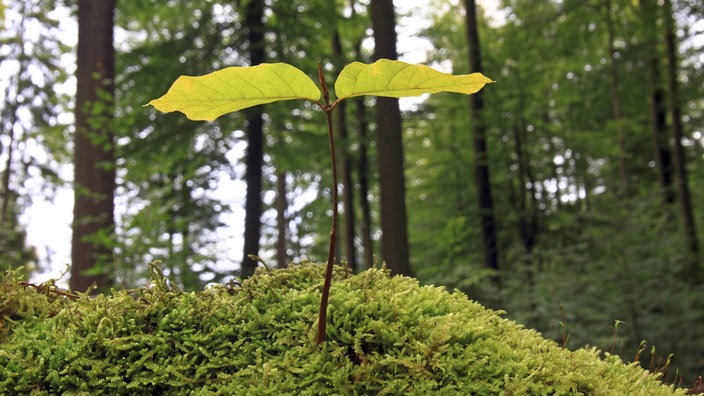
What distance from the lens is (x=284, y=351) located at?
1280 millimetres

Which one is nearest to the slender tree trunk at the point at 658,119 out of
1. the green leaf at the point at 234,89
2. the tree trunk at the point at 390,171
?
the tree trunk at the point at 390,171

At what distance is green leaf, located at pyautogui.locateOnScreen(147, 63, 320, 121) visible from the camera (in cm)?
101

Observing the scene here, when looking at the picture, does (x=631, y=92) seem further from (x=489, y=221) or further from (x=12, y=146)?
(x=12, y=146)

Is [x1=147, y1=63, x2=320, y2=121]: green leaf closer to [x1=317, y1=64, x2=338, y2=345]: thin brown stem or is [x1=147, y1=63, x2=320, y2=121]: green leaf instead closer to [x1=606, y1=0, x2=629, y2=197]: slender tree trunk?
[x1=317, y1=64, x2=338, y2=345]: thin brown stem

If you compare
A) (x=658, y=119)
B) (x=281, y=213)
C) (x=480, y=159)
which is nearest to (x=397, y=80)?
(x=480, y=159)

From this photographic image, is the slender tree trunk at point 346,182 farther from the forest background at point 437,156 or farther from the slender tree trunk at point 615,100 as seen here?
the slender tree trunk at point 615,100

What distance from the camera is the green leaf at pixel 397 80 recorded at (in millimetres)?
1000

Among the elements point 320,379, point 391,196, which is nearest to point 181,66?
point 391,196

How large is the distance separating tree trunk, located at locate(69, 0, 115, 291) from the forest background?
33 mm

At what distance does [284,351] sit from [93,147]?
5506 mm

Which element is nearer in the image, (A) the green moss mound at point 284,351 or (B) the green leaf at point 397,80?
(B) the green leaf at point 397,80

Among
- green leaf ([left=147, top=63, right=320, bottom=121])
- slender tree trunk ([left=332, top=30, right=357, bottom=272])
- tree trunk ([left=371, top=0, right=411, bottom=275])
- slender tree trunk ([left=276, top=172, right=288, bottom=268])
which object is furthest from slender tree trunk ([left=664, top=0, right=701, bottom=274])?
green leaf ([left=147, top=63, right=320, bottom=121])

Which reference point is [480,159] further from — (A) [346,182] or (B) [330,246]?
(B) [330,246]

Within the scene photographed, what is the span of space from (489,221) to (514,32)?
421 cm
